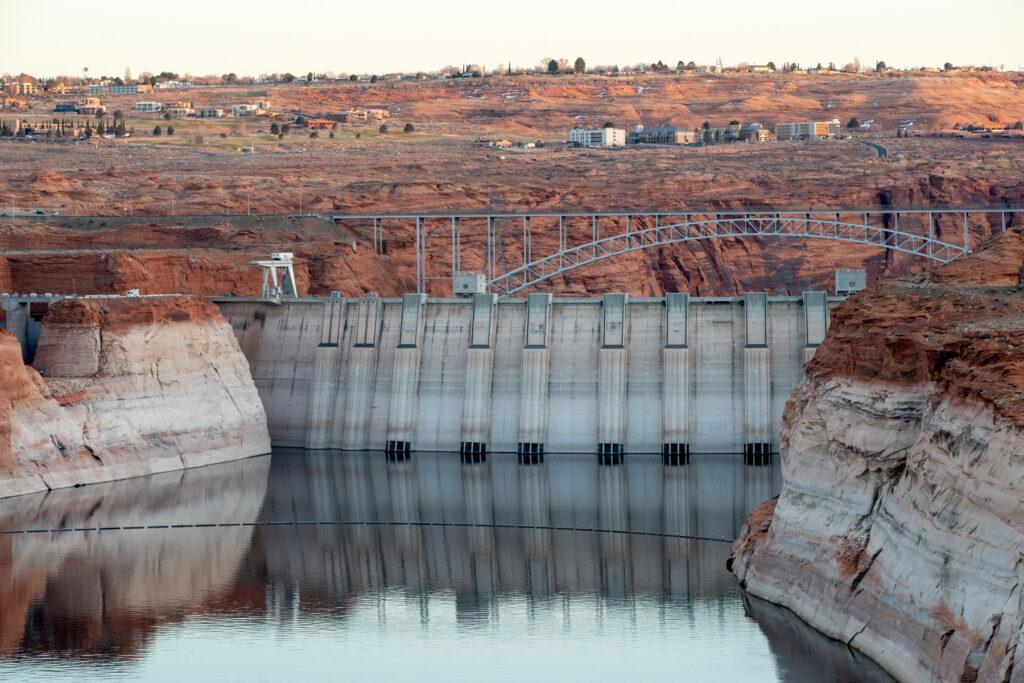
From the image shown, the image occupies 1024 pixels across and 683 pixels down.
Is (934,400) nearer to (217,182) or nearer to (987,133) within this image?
(217,182)

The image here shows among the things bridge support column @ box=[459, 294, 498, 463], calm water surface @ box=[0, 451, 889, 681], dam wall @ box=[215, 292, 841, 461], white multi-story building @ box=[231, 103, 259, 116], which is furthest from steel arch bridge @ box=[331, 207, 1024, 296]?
white multi-story building @ box=[231, 103, 259, 116]

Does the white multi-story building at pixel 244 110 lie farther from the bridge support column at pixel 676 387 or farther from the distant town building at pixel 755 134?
the bridge support column at pixel 676 387

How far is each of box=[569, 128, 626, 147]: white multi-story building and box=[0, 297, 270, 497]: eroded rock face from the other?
82.8 meters

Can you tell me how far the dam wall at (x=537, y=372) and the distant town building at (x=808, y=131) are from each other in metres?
80.7

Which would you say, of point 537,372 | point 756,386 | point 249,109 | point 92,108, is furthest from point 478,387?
point 92,108

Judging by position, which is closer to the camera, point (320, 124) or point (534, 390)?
point (534, 390)

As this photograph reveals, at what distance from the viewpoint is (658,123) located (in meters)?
185

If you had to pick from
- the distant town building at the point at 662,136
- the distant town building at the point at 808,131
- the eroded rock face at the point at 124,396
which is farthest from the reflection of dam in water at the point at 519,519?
the distant town building at the point at 808,131

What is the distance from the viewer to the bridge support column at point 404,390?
253 ft

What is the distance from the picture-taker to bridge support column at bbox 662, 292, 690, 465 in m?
74.4

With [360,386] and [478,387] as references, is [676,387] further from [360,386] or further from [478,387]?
[360,386]

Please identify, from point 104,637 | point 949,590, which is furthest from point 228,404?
point 949,590

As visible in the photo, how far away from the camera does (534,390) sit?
249 ft

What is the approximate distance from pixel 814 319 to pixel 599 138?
82679mm
